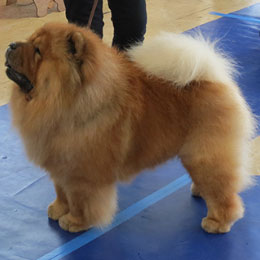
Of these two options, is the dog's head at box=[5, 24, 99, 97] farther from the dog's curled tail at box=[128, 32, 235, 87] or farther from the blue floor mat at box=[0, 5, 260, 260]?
the blue floor mat at box=[0, 5, 260, 260]

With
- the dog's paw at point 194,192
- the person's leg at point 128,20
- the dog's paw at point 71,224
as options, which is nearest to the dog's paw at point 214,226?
the dog's paw at point 194,192

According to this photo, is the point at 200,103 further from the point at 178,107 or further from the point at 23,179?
the point at 23,179

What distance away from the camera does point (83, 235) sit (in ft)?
6.08

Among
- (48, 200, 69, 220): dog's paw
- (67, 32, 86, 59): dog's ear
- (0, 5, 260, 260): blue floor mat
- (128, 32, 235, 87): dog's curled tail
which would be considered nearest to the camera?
Answer: (67, 32, 86, 59): dog's ear

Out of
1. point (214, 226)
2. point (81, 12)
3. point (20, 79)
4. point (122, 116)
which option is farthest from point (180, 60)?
point (81, 12)

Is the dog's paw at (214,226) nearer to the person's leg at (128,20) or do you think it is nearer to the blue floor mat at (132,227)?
the blue floor mat at (132,227)

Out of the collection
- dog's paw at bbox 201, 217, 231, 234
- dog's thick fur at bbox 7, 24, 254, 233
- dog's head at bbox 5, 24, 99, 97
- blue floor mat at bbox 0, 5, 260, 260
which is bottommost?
blue floor mat at bbox 0, 5, 260, 260

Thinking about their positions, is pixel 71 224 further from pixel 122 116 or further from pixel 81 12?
pixel 81 12

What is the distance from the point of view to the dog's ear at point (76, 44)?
146 centimetres

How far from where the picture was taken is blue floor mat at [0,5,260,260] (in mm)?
1750

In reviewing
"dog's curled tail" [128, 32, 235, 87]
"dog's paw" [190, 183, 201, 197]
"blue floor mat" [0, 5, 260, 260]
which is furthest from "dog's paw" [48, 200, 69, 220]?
"dog's curled tail" [128, 32, 235, 87]

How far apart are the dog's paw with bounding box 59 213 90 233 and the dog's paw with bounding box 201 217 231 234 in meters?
0.53

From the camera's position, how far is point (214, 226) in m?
1.82

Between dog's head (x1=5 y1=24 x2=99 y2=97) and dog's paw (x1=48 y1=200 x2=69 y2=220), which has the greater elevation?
dog's head (x1=5 y1=24 x2=99 y2=97)
